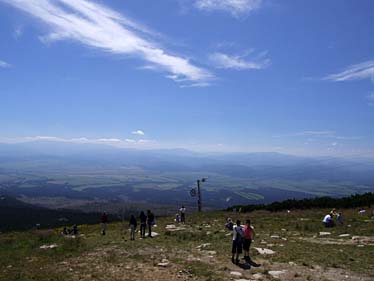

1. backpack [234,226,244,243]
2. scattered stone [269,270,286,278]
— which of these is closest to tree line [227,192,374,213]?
backpack [234,226,244,243]

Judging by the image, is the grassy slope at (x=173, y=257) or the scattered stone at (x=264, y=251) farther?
the scattered stone at (x=264, y=251)

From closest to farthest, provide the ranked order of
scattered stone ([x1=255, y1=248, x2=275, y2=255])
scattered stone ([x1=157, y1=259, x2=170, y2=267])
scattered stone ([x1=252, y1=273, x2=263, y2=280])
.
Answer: scattered stone ([x1=252, y1=273, x2=263, y2=280]) → scattered stone ([x1=157, y1=259, x2=170, y2=267]) → scattered stone ([x1=255, y1=248, x2=275, y2=255])

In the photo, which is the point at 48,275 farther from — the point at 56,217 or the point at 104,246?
the point at 56,217

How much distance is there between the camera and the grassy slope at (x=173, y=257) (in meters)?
14.0

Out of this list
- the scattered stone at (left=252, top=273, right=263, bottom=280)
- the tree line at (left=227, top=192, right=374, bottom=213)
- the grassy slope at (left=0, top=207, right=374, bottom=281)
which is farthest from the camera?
the tree line at (left=227, top=192, right=374, bottom=213)

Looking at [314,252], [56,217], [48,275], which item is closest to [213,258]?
[314,252]

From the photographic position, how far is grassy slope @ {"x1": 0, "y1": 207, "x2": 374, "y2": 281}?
14031mm

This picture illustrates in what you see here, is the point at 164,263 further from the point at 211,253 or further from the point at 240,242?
the point at 240,242

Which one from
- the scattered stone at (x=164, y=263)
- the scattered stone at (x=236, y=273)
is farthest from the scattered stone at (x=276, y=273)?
the scattered stone at (x=164, y=263)

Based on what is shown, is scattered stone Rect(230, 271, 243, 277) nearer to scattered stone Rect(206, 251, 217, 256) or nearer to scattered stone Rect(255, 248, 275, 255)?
scattered stone Rect(206, 251, 217, 256)

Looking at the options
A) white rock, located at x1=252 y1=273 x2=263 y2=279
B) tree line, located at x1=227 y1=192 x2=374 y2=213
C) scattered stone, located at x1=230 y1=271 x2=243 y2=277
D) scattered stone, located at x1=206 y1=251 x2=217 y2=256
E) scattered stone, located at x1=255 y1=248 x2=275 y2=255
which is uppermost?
white rock, located at x1=252 y1=273 x2=263 y2=279

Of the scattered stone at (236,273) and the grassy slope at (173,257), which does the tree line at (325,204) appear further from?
the scattered stone at (236,273)

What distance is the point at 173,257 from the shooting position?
16859mm

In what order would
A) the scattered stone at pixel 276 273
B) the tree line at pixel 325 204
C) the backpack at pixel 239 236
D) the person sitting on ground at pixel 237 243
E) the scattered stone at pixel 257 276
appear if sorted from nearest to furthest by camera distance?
1. the scattered stone at pixel 257 276
2. the scattered stone at pixel 276 273
3. the person sitting on ground at pixel 237 243
4. the backpack at pixel 239 236
5. the tree line at pixel 325 204
